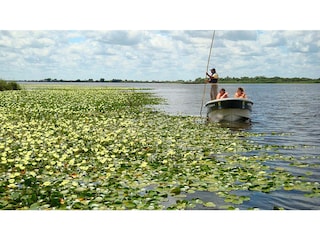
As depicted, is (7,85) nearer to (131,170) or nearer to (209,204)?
(131,170)

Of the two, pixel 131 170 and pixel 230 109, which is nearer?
pixel 131 170

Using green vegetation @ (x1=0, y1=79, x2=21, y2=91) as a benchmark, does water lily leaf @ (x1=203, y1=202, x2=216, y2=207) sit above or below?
below

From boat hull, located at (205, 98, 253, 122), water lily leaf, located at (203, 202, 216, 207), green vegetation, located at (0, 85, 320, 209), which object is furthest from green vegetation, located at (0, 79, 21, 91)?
water lily leaf, located at (203, 202, 216, 207)

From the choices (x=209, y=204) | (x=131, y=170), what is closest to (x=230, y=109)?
(x=131, y=170)

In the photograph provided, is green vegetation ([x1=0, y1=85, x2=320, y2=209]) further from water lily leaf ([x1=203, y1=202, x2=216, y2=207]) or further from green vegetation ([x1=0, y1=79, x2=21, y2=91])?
green vegetation ([x1=0, y1=79, x2=21, y2=91])

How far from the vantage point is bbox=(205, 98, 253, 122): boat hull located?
1389 cm

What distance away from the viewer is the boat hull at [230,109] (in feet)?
→ 45.6

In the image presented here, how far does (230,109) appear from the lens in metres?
14.0

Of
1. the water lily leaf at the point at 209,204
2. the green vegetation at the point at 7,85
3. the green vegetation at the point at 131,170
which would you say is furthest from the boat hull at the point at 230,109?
the green vegetation at the point at 7,85

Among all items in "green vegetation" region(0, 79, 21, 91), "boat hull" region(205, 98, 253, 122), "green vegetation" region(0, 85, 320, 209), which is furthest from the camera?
"green vegetation" region(0, 79, 21, 91)

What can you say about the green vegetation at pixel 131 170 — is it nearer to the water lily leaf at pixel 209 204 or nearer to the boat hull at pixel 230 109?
the water lily leaf at pixel 209 204
